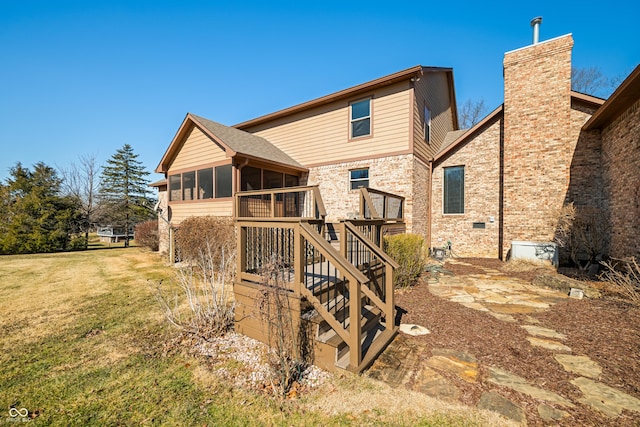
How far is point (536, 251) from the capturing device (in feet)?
28.0

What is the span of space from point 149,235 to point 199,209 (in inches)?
309

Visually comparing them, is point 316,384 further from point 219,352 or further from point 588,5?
point 588,5

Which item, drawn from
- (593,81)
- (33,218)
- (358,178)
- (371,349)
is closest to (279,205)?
(358,178)

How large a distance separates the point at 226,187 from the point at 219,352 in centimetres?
747

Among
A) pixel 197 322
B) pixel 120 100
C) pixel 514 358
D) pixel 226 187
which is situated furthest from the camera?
pixel 120 100

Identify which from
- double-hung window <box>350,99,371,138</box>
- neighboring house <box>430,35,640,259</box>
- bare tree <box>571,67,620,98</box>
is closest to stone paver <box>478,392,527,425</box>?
neighboring house <box>430,35,640,259</box>

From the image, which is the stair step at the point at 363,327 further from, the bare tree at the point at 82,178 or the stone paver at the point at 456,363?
the bare tree at the point at 82,178

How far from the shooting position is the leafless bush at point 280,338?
108 inches

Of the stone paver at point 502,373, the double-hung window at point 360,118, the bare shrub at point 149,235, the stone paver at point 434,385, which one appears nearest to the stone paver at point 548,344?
the stone paver at point 502,373

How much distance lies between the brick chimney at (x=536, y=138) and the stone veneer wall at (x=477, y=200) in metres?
0.49

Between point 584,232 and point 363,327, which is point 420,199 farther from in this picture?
point 363,327

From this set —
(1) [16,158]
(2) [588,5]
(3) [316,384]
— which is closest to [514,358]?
(3) [316,384]

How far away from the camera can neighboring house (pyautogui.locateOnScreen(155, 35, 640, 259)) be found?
8812 mm

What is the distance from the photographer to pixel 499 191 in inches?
403
